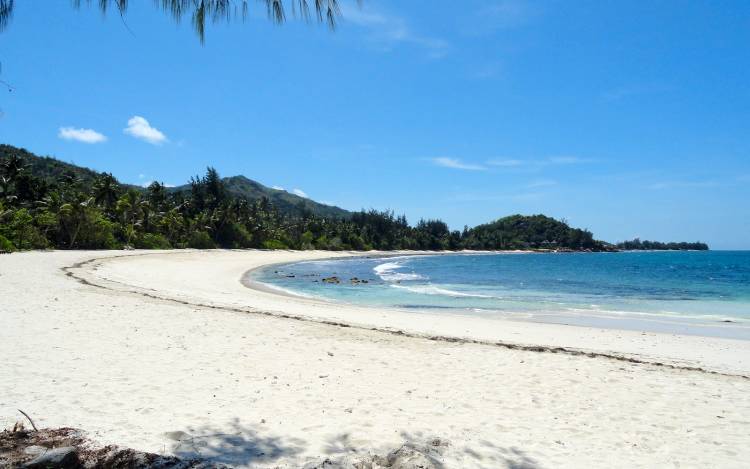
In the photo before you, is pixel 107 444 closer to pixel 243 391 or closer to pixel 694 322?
pixel 243 391

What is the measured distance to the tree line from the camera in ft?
145

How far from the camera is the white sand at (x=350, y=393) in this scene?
4652mm

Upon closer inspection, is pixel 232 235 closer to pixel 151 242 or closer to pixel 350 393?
pixel 151 242

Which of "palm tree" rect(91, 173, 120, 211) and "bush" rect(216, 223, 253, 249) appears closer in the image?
"palm tree" rect(91, 173, 120, 211)

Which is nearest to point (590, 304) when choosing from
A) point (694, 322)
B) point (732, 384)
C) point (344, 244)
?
point (694, 322)

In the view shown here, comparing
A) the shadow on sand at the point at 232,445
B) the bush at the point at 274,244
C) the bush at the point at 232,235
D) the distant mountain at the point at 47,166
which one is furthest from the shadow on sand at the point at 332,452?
the distant mountain at the point at 47,166

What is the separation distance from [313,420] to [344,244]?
9806 centimetres

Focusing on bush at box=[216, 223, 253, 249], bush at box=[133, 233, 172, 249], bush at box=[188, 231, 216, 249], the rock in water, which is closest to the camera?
the rock in water

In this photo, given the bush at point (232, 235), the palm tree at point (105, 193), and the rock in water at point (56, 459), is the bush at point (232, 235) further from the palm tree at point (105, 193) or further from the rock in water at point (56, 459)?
the rock in water at point (56, 459)

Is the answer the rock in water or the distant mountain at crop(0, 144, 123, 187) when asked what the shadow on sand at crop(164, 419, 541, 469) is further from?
the distant mountain at crop(0, 144, 123, 187)

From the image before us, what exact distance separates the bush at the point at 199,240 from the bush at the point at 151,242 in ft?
20.4

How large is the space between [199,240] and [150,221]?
293 inches

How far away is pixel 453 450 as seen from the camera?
457 centimetres

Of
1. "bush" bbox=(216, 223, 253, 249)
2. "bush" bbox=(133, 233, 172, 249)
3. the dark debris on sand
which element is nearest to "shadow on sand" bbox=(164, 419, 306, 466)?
the dark debris on sand
